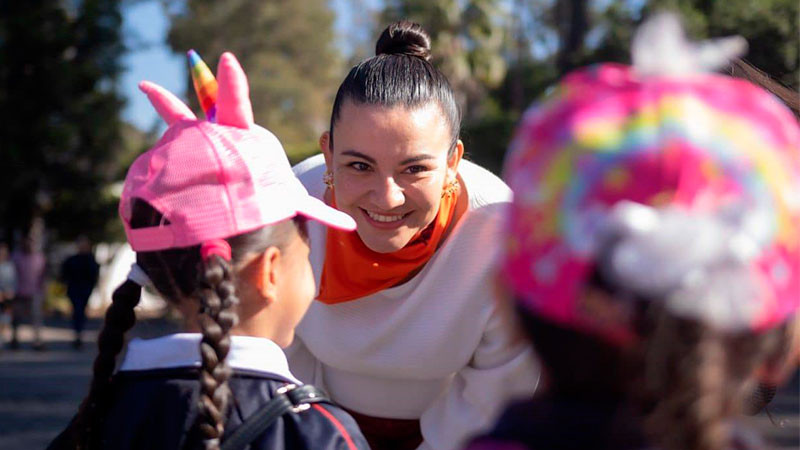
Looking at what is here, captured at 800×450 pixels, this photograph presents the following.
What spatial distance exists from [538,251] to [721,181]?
0.22 metres

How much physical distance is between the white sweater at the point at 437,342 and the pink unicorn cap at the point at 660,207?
135cm

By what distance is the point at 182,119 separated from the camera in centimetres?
201

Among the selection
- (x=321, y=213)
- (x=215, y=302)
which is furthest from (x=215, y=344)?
(x=321, y=213)

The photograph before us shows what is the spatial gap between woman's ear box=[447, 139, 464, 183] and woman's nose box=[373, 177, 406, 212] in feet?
0.65

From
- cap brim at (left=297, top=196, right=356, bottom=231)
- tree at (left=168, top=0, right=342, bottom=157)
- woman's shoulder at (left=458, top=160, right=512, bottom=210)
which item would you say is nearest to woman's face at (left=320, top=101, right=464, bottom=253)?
woman's shoulder at (left=458, top=160, right=512, bottom=210)

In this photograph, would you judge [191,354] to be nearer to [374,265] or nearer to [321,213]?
[321,213]

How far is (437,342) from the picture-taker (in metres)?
2.61

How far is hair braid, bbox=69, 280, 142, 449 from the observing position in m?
1.84

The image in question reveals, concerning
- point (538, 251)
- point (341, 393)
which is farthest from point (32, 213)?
point (538, 251)

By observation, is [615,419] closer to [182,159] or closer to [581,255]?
[581,255]

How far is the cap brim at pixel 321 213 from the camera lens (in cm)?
199

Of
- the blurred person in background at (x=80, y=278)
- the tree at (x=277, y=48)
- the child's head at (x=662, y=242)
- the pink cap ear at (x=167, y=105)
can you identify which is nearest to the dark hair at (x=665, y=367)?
the child's head at (x=662, y=242)

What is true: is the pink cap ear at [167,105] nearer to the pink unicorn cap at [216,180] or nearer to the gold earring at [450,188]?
the pink unicorn cap at [216,180]

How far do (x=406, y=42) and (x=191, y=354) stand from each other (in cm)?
133
